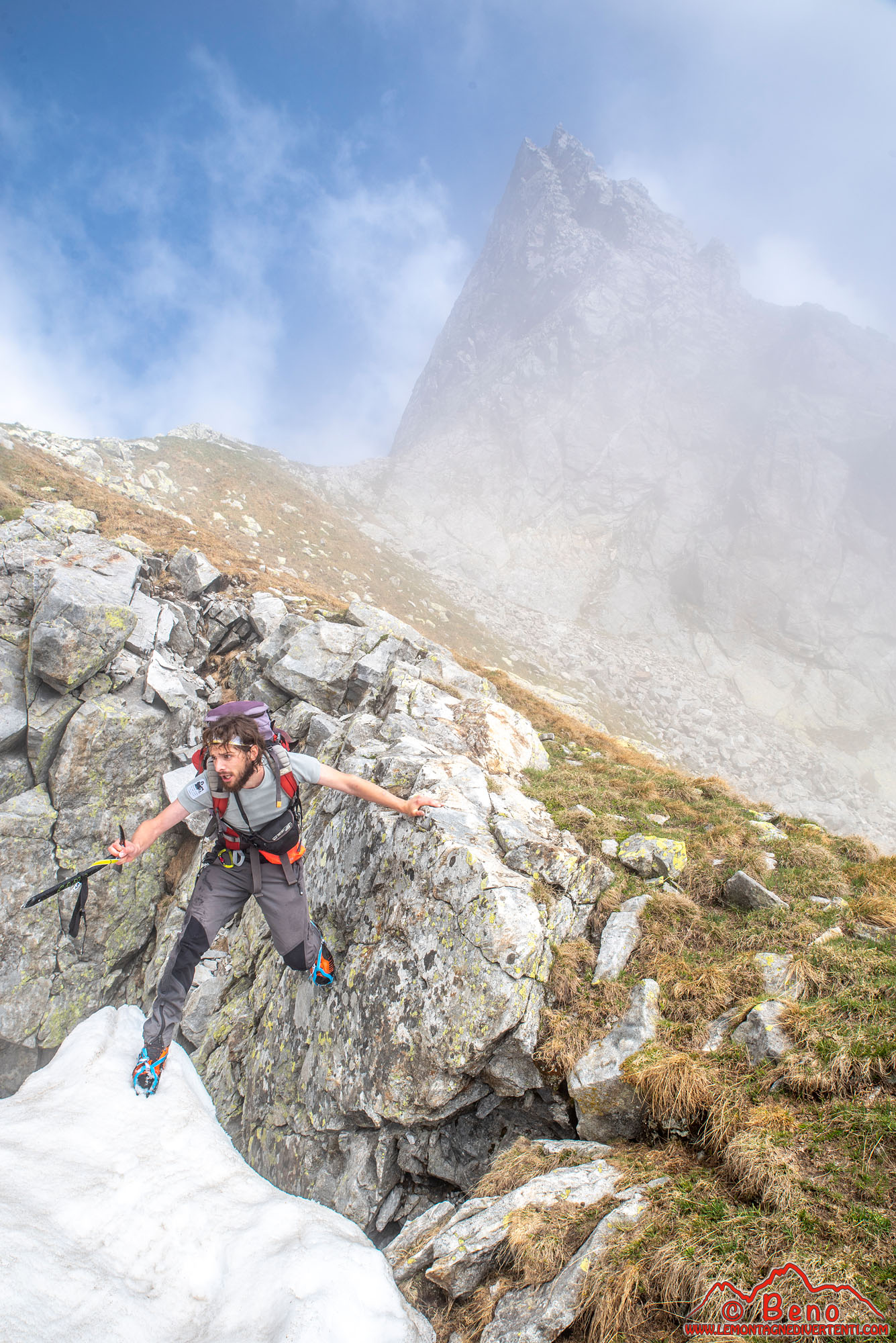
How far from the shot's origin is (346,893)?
7.62m

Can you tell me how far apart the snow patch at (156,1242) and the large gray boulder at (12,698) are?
9.49 m

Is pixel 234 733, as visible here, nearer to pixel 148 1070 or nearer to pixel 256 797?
pixel 256 797

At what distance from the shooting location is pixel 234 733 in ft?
18.3

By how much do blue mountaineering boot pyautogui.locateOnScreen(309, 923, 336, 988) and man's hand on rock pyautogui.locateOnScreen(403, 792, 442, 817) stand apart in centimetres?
210

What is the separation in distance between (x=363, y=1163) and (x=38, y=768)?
38.0 feet

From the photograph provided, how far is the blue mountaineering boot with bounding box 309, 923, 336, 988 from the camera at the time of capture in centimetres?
681

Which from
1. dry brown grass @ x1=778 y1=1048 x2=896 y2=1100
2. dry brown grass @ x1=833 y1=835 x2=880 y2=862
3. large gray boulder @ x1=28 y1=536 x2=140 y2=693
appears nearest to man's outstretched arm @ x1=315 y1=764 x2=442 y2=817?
dry brown grass @ x1=778 y1=1048 x2=896 y2=1100

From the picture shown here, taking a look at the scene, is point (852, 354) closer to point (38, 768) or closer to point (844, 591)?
point (844, 591)

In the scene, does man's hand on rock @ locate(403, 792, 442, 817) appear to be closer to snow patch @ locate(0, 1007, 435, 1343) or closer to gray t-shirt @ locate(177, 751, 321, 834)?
gray t-shirt @ locate(177, 751, 321, 834)

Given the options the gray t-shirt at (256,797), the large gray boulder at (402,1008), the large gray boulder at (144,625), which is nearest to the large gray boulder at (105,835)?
the large gray boulder at (144,625)

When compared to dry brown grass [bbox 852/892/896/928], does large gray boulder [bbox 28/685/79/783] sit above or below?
below

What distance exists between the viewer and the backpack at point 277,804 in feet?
18.6

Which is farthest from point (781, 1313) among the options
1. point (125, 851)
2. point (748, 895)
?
point (125, 851)

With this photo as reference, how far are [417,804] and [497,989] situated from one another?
8.00 feet
